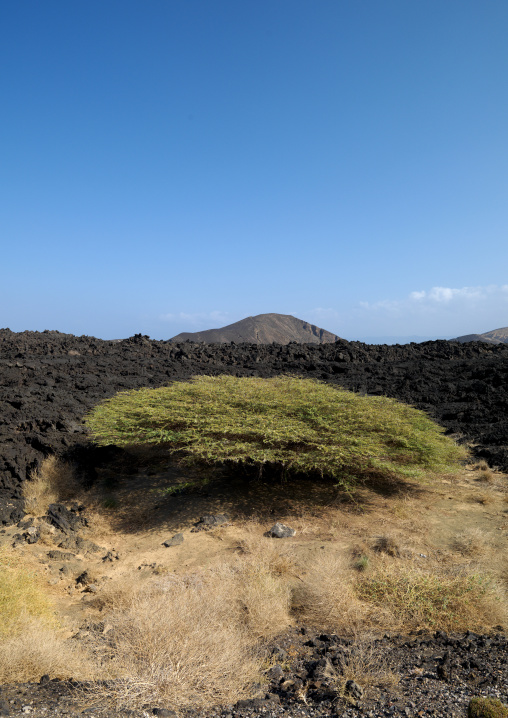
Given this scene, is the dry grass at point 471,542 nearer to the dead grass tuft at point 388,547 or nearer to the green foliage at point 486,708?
the dead grass tuft at point 388,547

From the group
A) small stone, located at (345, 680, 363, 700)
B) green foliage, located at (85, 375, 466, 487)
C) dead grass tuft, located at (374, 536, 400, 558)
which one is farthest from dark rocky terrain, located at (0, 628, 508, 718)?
green foliage, located at (85, 375, 466, 487)

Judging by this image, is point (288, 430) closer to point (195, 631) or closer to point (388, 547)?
point (388, 547)

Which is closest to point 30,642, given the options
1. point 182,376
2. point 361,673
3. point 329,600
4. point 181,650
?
point 181,650

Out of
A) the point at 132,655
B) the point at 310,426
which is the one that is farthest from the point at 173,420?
the point at 132,655

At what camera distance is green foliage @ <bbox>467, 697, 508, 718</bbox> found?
11.8 feet

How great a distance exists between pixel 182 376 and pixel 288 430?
1463cm

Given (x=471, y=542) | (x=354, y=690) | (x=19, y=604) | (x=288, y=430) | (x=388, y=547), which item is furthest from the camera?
(x=288, y=430)

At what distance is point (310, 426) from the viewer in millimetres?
9742

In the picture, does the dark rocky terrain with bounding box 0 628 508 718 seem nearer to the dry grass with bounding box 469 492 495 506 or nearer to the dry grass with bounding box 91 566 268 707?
the dry grass with bounding box 91 566 268 707

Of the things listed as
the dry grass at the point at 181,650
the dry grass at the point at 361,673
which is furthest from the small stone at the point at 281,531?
the dry grass at the point at 361,673

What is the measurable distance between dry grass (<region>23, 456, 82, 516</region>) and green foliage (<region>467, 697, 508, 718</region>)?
26.4ft

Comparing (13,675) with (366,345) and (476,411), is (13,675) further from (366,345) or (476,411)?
(366,345)

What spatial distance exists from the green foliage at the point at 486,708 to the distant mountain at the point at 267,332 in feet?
180

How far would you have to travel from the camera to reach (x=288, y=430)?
8.97 metres
